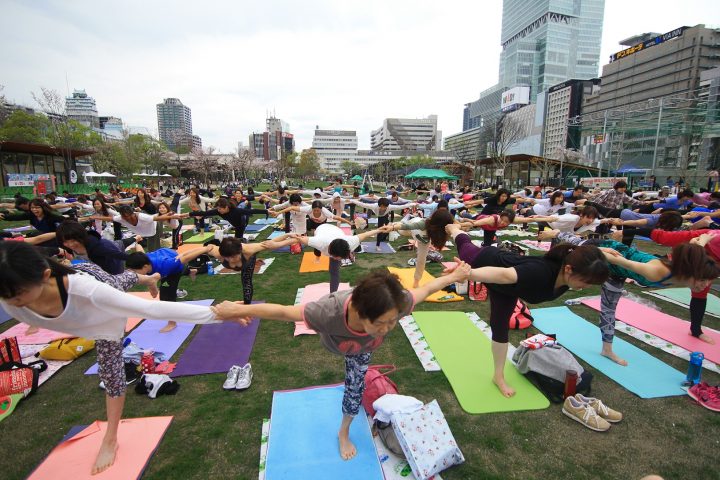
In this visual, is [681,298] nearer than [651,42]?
Yes

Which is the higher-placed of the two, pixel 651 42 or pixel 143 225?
pixel 651 42

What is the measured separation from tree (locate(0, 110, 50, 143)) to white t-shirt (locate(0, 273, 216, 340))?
40.8 meters

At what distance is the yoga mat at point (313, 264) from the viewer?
9.10 metres

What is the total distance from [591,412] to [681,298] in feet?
16.9

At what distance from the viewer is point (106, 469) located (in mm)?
2980

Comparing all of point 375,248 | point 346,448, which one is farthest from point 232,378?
point 375,248

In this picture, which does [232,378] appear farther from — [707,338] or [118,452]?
[707,338]

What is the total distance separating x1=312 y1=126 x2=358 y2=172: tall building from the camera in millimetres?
147025

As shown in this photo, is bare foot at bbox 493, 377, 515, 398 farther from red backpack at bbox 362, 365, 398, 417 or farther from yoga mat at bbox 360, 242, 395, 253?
yoga mat at bbox 360, 242, 395, 253

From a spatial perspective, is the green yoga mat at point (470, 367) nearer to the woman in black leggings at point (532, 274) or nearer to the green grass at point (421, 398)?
the green grass at point (421, 398)

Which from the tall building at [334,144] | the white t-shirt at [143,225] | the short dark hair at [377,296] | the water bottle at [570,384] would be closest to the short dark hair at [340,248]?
the short dark hair at [377,296]

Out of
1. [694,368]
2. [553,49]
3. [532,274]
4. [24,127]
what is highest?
[553,49]

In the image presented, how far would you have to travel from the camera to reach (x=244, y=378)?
417 centimetres

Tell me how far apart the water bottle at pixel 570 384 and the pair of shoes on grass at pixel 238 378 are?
371 cm
